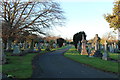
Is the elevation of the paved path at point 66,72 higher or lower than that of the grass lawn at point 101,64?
lower

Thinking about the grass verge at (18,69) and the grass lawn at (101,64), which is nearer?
the grass verge at (18,69)

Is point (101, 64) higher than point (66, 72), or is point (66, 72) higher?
point (101, 64)

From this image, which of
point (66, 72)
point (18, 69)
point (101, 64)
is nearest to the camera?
point (66, 72)

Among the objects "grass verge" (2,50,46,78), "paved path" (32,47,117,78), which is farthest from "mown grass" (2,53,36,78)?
"paved path" (32,47,117,78)

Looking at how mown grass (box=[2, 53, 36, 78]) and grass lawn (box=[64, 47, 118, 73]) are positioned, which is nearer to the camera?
mown grass (box=[2, 53, 36, 78])

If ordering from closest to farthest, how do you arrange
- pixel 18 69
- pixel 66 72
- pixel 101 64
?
pixel 66 72 < pixel 18 69 < pixel 101 64

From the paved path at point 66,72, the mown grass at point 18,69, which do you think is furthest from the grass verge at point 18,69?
the paved path at point 66,72

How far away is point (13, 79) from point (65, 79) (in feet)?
8.40

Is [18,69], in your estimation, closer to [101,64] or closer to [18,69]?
[18,69]

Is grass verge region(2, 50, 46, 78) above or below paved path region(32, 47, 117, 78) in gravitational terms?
above

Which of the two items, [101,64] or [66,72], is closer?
[66,72]

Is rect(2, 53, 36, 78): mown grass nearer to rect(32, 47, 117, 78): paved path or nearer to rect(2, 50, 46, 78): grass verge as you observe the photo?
rect(2, 50, 46, 78): grass verge

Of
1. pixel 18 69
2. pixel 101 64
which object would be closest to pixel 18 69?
pixel 18 69

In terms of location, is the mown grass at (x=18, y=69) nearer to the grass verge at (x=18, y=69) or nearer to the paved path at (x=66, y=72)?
the grass verge at (x=18, y=69)
